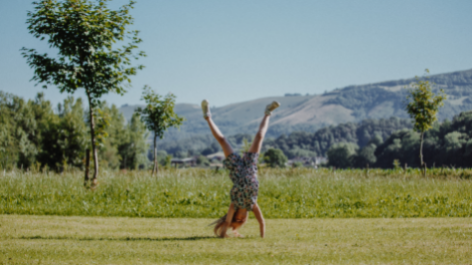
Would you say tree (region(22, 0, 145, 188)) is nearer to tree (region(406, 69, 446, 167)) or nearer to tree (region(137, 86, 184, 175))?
tree (region(137, 86, 184, 175))

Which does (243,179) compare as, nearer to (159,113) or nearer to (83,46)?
(83,46)

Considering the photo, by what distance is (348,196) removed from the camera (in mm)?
13500

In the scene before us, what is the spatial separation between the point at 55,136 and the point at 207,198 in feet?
166

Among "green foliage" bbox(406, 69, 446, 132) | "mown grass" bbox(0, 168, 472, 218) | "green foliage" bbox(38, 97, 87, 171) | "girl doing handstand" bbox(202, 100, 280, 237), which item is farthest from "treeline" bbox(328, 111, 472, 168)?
"green foliage" bbox(38, 97, 87, 171)

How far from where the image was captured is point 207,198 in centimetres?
1320

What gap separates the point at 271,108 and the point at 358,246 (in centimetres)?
281

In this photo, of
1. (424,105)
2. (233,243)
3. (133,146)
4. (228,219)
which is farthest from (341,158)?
(233,243)

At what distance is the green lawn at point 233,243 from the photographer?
5.30 m

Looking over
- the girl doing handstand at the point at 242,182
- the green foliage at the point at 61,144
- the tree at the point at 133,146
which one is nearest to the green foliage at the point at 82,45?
the girl doing handstand at the point at 242,182

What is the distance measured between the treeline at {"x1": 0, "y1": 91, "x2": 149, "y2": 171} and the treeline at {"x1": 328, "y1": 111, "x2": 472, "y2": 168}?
1682cm

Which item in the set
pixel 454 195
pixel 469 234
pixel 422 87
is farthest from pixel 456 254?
pixel 422 87

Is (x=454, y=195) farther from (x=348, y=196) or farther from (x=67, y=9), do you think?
(x=67, y=9)

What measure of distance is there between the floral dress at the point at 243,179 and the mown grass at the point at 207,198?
4492 mm

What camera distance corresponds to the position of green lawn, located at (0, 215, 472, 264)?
5297mm
